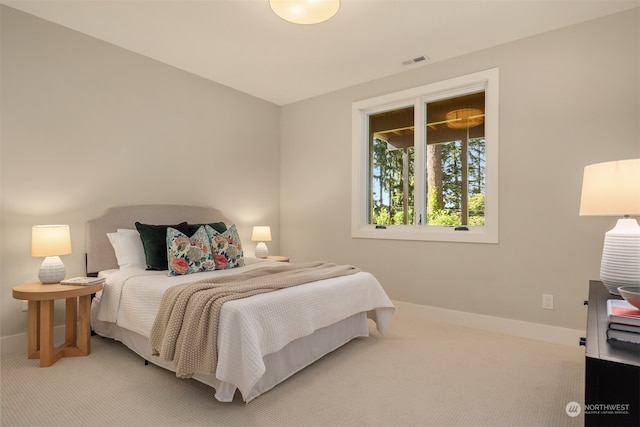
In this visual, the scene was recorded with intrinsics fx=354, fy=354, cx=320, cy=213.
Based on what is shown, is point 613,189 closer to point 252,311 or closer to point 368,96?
point 252,311

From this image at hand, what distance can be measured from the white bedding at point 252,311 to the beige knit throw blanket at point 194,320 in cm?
6

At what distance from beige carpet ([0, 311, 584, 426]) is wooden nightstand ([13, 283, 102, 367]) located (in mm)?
112

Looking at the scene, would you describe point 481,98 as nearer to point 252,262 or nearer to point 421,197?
point 421,197

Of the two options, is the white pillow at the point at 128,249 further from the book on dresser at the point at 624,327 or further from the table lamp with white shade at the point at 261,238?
the book on dresser at the point at 624,327

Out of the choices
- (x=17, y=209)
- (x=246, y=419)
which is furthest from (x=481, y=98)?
(x=17, y=209)

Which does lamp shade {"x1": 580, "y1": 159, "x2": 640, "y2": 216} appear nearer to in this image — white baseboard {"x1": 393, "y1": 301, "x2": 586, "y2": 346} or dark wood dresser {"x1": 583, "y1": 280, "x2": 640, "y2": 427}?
dark wood dresser {"x1": 583, "y1": 280, "x2": 640, "y2": 427}

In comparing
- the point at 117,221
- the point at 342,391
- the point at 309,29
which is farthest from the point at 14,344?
the point at 309,29

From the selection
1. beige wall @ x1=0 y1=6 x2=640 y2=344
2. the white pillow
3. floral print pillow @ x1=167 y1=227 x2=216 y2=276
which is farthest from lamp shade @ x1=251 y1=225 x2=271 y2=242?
the white pillow

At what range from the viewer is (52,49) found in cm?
303

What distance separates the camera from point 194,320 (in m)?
2.03

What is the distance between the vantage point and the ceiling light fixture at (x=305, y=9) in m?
2.31

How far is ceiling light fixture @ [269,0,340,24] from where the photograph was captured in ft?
7.57

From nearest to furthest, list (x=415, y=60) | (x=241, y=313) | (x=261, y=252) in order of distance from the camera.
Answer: (x=241, y=313) < (x=415, y=60) < (x=261, y=252)

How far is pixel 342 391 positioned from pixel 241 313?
82cm
